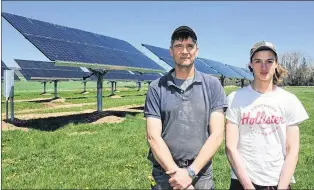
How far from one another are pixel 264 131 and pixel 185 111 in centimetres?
69

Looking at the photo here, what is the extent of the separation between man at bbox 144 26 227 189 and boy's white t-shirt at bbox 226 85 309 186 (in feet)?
0.73

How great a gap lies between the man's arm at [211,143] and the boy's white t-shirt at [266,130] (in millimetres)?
155

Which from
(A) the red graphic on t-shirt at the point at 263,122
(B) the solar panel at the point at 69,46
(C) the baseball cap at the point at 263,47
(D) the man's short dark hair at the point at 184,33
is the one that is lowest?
(A) the red graphic on t-shirt at the point at 263,122

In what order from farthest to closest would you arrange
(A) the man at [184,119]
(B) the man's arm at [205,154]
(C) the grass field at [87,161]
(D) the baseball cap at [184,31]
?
(C) the grass field at [87,161] < (D) the baseball cap at [184,31] < (A) the man at [184,119] < (B) the man's arm at [205,154]

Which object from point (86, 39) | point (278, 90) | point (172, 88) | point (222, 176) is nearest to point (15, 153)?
point (222, 176)

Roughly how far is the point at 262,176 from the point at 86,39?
51.8 ft

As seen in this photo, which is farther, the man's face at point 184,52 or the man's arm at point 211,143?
the man's face at point 184,52

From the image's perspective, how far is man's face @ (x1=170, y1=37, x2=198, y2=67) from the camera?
3029 mm

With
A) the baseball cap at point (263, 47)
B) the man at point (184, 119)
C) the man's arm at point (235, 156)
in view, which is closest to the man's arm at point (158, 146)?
the man at point (184, 119)

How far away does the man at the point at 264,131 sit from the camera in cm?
295

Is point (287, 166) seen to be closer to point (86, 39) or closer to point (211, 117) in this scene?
point (211, 117)

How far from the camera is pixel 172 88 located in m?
3.03

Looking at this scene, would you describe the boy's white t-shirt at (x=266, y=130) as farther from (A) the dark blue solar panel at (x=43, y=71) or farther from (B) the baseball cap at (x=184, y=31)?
(A) the dark blue solar panel at (x=43, y=71)

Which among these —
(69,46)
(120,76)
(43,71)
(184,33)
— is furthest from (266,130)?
(120,76)
